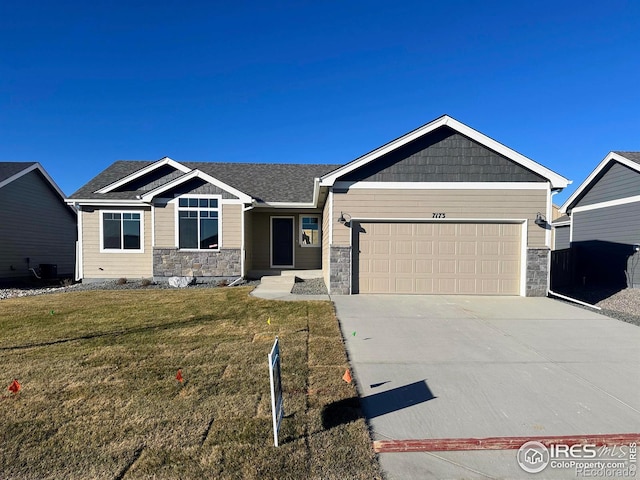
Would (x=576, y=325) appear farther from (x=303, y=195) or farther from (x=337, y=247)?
(x=303, y=195)

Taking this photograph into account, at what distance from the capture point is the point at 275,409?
2.55m

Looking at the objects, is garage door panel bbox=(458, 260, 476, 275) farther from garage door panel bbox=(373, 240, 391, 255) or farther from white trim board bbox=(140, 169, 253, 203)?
white trim board bbox=(140, 169, 253, 203)

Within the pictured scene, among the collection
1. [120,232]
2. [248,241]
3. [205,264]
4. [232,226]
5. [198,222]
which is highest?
[198,222]

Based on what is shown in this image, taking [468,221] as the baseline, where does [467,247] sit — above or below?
below

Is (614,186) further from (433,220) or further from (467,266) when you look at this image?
(433,220)

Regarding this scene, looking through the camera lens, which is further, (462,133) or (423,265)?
(423,265)

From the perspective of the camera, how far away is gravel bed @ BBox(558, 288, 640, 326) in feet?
23.7

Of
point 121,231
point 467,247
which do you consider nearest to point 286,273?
point 121,231

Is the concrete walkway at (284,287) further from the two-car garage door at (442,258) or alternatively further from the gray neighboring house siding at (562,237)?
the gray neighboring house siding at (562,237)

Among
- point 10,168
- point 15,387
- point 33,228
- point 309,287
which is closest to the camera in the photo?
point 15,387

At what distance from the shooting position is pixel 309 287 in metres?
10.2

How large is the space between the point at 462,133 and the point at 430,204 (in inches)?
81.5

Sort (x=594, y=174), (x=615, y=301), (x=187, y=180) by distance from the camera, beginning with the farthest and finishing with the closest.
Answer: (x=594, y=174)
(x=187, y=180)
(x=615, y=301)

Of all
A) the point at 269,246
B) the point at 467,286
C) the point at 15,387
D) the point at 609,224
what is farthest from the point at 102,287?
the point at 609,224
